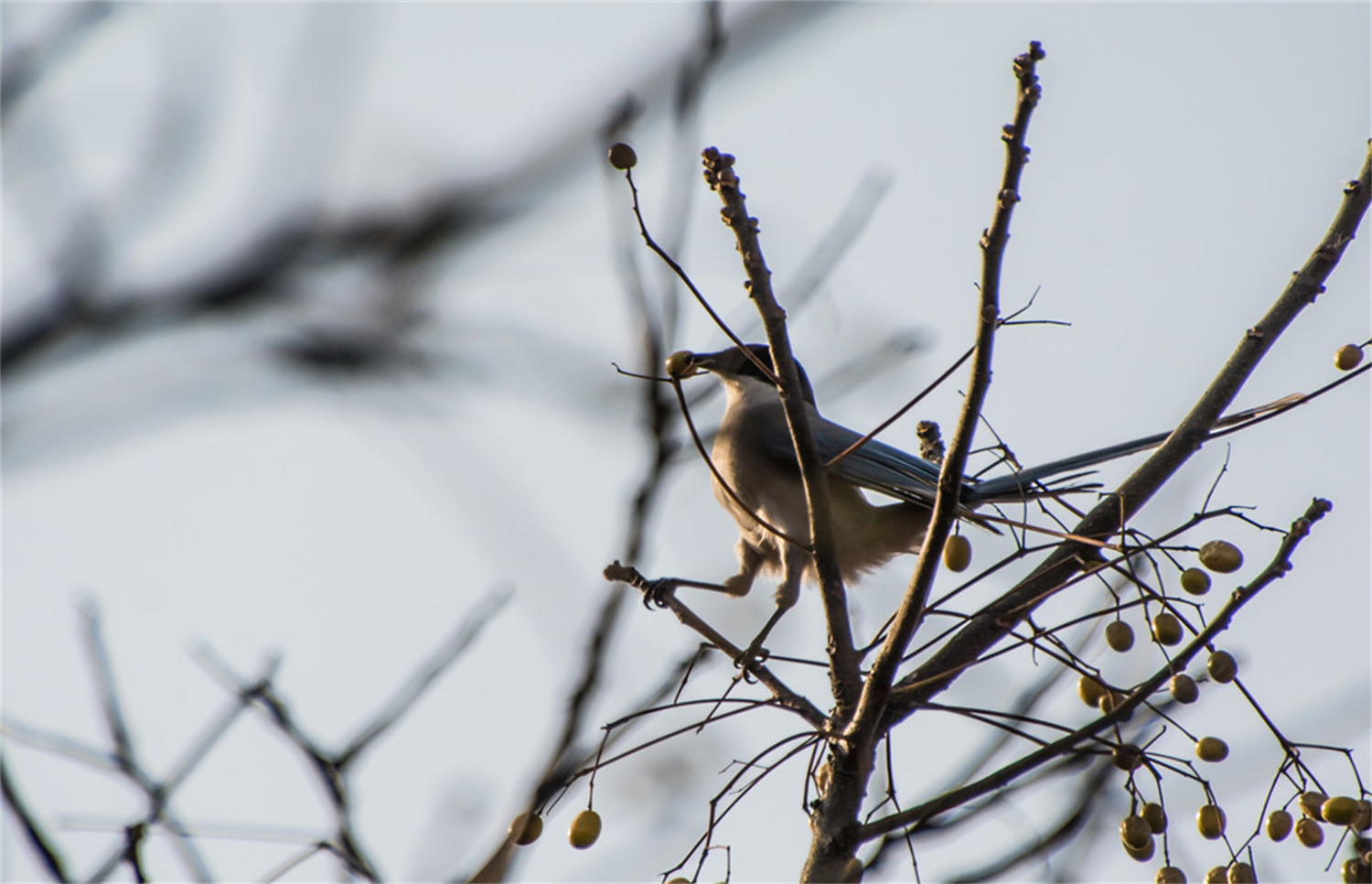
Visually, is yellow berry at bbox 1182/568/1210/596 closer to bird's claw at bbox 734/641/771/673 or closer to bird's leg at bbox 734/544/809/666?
bird's claw at bbox 734/641/771/673

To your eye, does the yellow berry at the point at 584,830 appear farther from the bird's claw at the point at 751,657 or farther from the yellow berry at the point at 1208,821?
the yellow berry at the point at 1208,821

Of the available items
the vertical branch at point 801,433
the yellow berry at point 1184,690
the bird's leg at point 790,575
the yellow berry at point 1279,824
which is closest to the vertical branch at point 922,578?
the vertical branch at point 801,433

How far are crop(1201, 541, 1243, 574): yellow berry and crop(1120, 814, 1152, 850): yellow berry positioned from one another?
1.86ft

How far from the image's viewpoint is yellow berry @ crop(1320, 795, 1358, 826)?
2557mm

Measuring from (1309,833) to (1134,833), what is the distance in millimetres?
386

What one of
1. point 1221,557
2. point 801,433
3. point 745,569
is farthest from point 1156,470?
point 745,569

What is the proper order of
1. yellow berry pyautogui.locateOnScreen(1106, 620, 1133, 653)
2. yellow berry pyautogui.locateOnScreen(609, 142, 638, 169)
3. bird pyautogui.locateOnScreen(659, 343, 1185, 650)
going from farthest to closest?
1. bird pyautogui.locateOnScreen(659, 343, 1185, 650)
2. yellow berry pyautogui.locateOnScreen(1106, 620, 1133, 653)
3. yellow berry pyautogui.locateOnScreen(609, 142, 638, 169)

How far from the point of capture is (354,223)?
2.47 m

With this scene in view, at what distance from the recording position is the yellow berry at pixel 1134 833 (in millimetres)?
2684

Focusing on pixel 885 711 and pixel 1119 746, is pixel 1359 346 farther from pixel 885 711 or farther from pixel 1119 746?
pixel 885 711

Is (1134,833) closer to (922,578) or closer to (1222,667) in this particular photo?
(1222,667)

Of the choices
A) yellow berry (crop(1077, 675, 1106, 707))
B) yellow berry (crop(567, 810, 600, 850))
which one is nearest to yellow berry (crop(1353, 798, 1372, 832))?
yellow berry (crop(1077, 675, 1106, 707))

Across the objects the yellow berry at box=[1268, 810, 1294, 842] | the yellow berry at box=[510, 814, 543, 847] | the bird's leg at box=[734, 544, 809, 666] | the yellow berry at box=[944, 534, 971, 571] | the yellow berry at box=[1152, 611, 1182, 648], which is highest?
the bird's leg at box=[734, 544, 809, 666]

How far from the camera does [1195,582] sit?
2785mm
